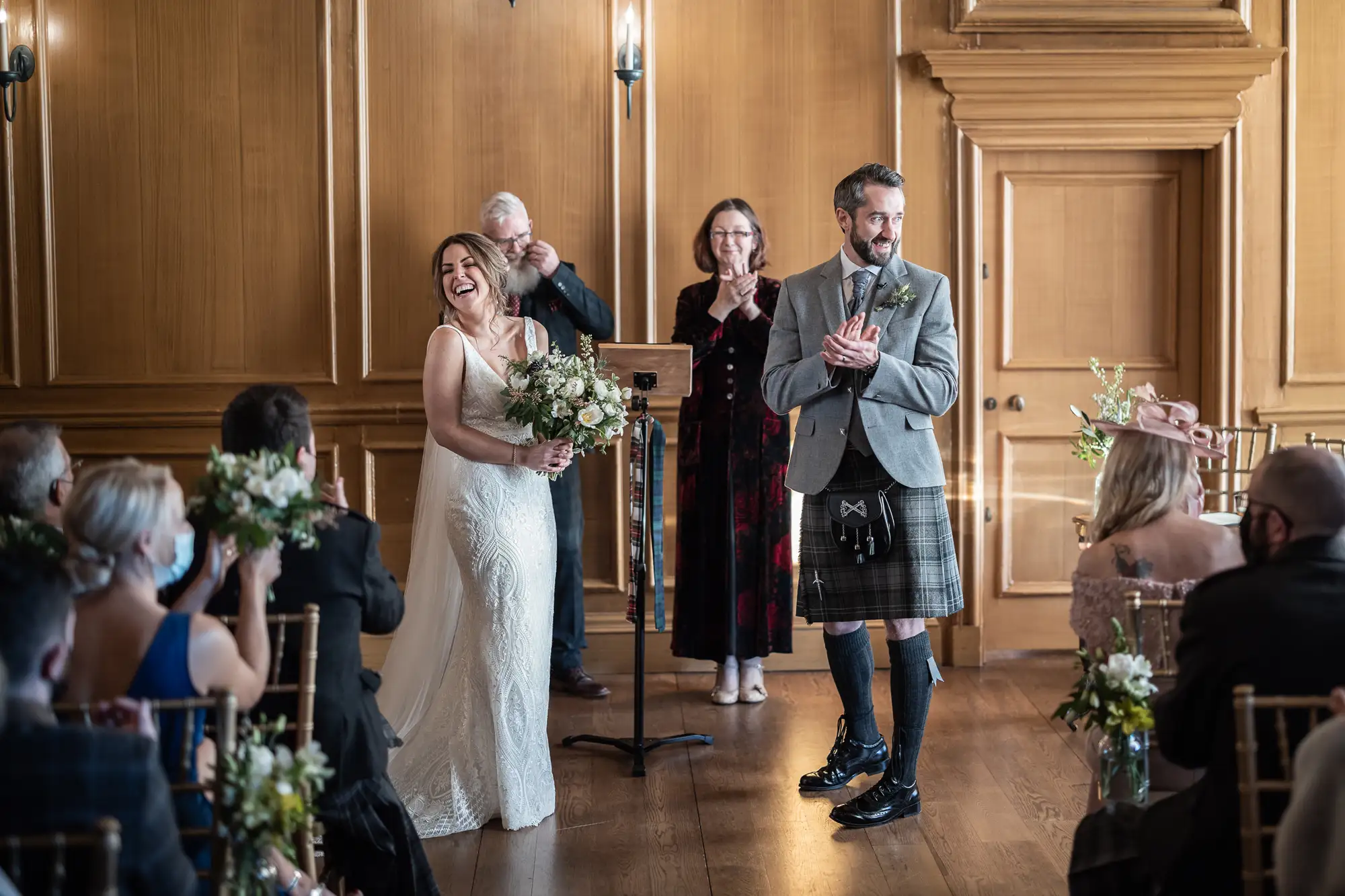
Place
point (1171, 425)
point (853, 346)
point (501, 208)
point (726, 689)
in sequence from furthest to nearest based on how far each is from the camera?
point (726, 689), point (501, 208), point (853, 346), point (1171, 425)

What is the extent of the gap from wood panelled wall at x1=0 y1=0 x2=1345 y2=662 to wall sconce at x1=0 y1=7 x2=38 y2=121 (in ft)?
0.16

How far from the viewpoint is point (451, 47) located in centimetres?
578

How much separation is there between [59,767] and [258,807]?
43 centimetres

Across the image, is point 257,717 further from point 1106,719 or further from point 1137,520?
point 1137,520

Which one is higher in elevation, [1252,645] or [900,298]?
[900,298]

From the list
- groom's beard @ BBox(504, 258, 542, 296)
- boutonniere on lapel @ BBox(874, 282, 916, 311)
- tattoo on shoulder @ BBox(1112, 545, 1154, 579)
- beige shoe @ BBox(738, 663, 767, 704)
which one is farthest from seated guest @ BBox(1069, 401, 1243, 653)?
groom's beard @ BBox(504, 258, 542, 296)

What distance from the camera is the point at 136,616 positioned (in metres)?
2.34

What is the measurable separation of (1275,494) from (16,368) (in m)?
5.17

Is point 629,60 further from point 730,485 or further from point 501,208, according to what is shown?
point 730,485

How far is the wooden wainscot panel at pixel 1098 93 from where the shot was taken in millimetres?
5777

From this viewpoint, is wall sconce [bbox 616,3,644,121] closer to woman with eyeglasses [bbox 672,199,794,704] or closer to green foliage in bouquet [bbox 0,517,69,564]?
woman with eyeglasses [bbox 672,199,794,704]

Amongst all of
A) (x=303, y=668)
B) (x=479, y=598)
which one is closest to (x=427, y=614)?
(x=479, y=598)

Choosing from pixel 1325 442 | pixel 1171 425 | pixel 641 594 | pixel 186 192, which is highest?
pixel 186 192

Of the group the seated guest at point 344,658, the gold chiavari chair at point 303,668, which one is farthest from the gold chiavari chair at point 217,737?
the seated guest at point 344,658
